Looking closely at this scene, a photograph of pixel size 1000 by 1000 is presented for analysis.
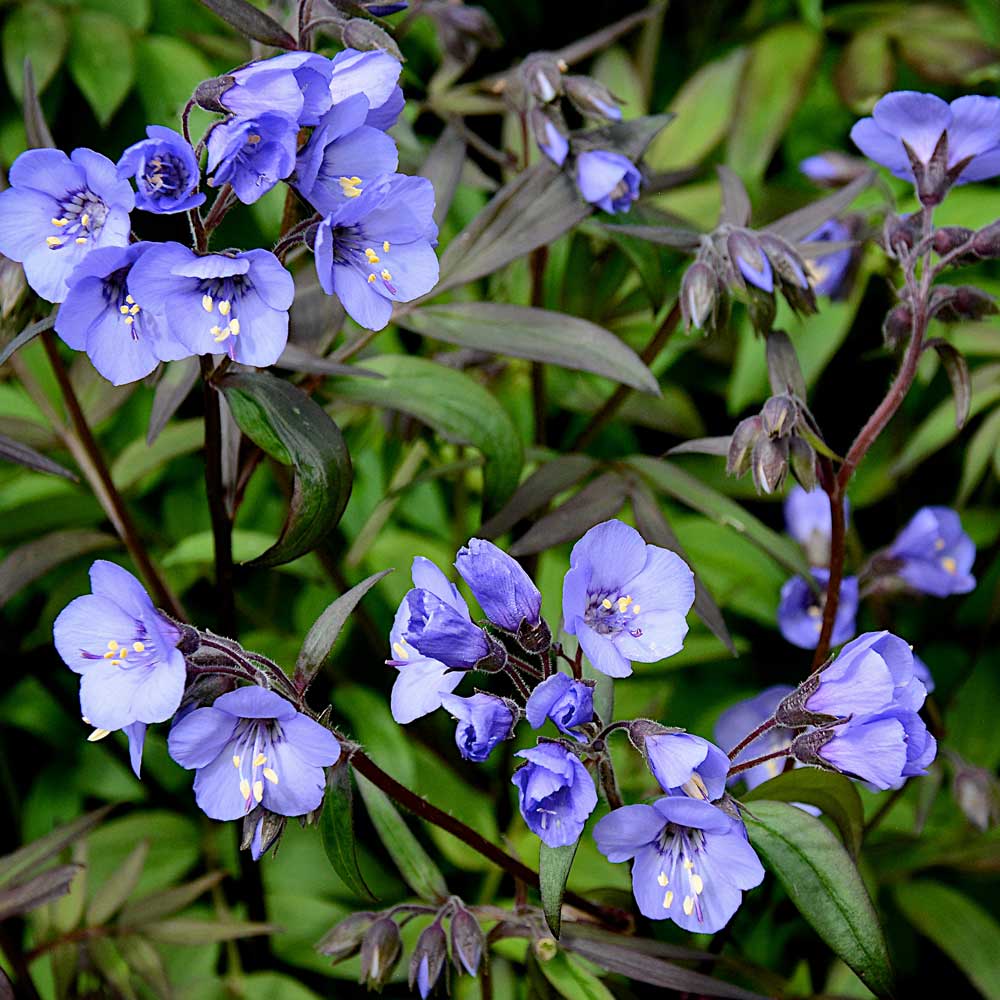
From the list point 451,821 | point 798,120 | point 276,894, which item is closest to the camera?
point 451,821

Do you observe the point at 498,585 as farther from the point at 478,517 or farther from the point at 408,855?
the point at 478,517

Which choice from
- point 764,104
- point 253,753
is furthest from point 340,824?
point 764,104

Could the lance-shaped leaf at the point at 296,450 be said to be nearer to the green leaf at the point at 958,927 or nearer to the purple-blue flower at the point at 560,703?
the purple-blue flower at the point at 560,703

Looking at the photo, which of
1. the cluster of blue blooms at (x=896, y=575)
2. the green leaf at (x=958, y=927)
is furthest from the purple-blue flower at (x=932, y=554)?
the green leaf at (x=958, y=927)

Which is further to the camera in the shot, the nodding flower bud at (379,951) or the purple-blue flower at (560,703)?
the nodding flower bud at (379,951)

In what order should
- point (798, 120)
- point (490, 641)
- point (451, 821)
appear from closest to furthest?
point (490, 641) < point (451, 821) < point (798, 120)

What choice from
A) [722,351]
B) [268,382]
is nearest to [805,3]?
[722,351]

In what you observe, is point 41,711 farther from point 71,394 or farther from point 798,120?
point 798,120
